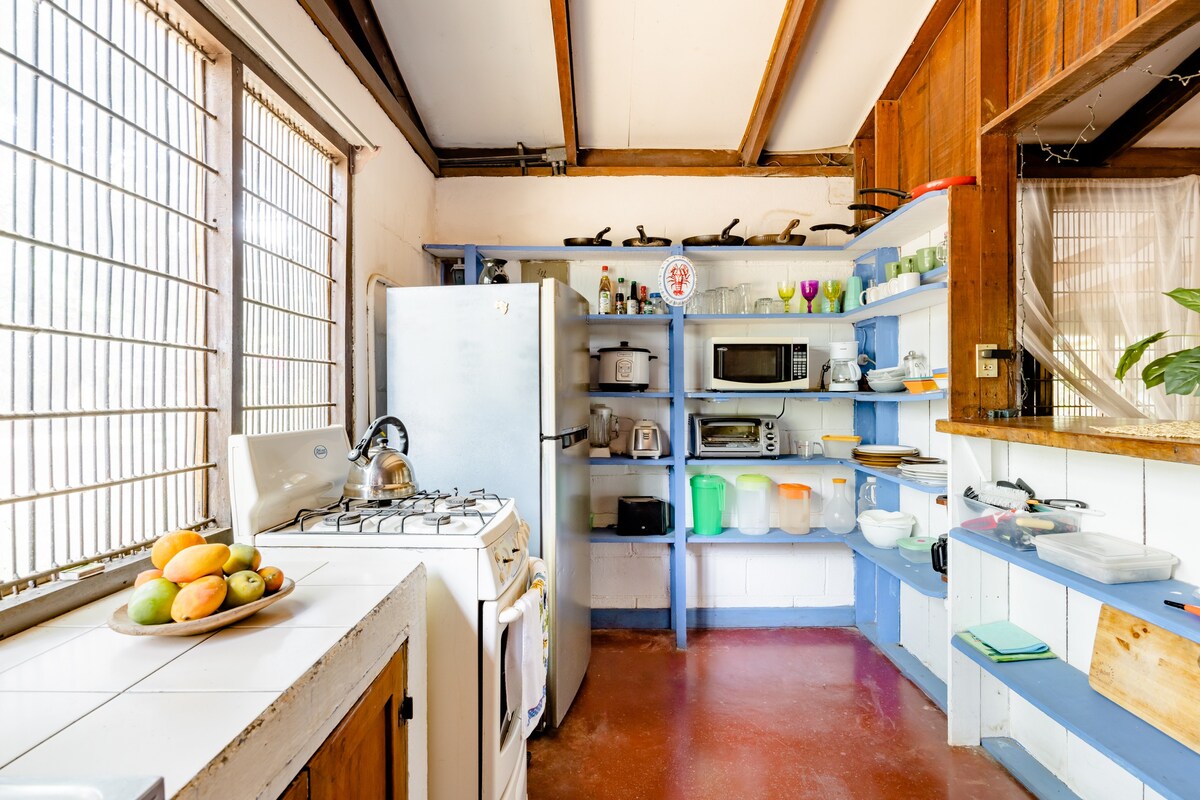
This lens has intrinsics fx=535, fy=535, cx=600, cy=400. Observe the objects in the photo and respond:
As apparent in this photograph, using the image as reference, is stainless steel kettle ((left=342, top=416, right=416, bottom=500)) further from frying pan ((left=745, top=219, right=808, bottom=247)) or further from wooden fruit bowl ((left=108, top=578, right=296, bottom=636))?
frying pan ((left=745, top=219, right=808, bottom=247))

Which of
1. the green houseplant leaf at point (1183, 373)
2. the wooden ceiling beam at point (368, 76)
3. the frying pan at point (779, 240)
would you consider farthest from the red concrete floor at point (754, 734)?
the wooden ceiling beam at point (368, 76)

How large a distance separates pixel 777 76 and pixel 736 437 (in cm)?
178

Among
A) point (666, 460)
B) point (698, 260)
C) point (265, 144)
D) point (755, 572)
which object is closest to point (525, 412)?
point (666, 460)

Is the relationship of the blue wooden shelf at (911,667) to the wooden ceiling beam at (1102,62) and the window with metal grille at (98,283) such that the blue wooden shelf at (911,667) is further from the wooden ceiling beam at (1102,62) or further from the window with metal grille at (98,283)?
the window with metal grille at (98,283)

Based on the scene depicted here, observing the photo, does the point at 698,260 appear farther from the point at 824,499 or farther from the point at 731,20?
the point at 824,499

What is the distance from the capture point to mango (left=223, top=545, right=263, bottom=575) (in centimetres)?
102

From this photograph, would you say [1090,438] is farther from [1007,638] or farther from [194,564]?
[194,564]

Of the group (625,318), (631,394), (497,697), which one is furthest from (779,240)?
(497,697)

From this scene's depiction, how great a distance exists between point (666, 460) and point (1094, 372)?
1.96 meters

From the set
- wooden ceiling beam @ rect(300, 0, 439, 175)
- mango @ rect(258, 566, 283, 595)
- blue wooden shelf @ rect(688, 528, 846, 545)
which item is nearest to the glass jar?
blue wooden shelf @ rect(688, 528, 846, 545)

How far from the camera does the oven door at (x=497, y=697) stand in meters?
1.38

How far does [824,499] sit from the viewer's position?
321cm

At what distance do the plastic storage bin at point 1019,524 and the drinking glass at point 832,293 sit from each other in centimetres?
139

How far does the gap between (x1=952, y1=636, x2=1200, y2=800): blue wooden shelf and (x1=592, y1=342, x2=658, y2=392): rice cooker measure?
1807 mm
